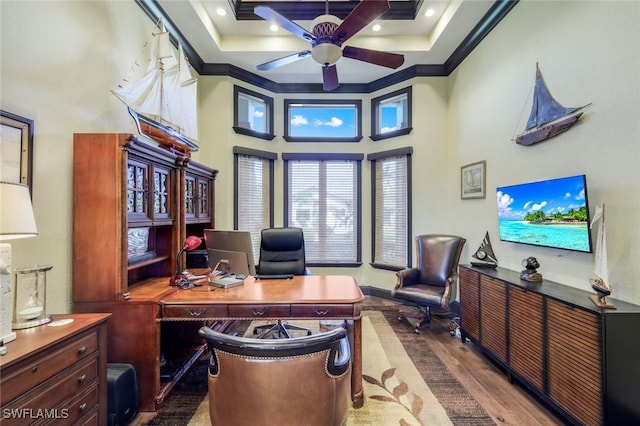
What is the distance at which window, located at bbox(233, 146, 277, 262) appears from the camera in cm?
422

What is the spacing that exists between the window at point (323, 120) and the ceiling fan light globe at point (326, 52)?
223 cm

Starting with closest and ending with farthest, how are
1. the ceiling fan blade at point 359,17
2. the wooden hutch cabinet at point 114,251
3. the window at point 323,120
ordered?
the wooden hutch cabinet at point 114,251 → the ceiling fan blade at point 359,17 → the window at point 323,120

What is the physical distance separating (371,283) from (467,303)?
191 cm

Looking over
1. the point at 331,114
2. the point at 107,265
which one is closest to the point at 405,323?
the point at 107,265

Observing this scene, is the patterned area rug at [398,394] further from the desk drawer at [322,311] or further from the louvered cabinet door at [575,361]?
the desk drawer at [322,311]

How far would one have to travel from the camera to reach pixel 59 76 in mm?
1876

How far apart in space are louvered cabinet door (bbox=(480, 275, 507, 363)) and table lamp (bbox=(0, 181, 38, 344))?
323 centimetres

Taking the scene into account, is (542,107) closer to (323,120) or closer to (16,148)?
(323,120)

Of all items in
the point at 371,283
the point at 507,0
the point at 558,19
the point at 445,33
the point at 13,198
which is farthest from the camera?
the point at 371,283

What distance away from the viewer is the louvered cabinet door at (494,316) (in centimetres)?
237

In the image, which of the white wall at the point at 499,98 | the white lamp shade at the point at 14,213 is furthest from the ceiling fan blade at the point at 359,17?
the white lamp shade at the point at 14,213

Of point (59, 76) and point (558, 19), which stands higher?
point (558, 19)

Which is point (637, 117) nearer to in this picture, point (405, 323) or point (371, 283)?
point (405, 323)

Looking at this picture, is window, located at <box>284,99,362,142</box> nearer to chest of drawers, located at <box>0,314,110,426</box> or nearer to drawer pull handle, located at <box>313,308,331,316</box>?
drawer pull handle, located at <box>313,308,331,316</box>
